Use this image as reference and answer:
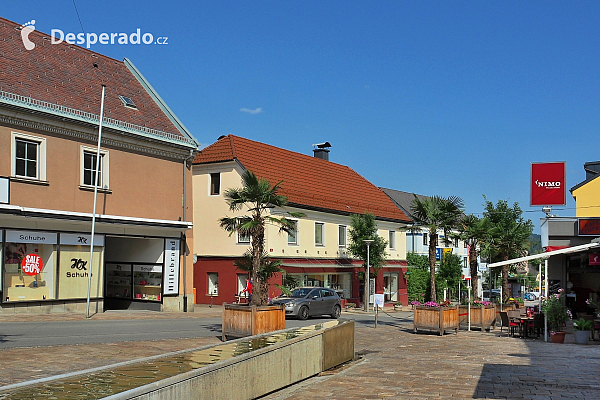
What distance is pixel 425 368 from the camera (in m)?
13.5

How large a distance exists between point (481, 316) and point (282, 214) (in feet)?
51.8

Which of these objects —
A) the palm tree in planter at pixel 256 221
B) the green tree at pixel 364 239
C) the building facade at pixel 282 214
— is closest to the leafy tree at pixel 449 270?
the building facade at pixel 282 214

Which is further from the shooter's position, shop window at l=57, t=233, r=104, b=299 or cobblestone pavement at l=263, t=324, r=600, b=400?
shop window at l=57, t=233, r=104, b=299

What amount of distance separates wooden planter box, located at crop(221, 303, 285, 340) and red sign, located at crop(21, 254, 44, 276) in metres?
9.47

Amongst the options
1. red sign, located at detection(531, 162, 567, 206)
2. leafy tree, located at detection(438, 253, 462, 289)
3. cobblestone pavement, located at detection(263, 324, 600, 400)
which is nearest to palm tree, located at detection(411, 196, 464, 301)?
cobblestone pavement, located at detection(263, 324, 600, 400)

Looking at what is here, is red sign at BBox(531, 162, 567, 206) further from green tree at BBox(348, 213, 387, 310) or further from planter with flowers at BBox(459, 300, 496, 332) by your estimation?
green tree at BBox(348, 213, 387, 310)

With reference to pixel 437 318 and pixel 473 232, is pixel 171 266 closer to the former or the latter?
pixel 437 318

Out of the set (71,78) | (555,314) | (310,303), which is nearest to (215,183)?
(310,303)

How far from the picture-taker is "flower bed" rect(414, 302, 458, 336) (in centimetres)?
2120

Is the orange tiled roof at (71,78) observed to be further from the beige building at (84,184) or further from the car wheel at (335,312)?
the car wheel at (335,312)

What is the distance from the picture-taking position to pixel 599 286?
2888 centimetres

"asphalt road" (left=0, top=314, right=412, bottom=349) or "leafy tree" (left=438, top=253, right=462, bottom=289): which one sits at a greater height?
"leafy tree" (left=438, top=253, right=462, bottom=289)

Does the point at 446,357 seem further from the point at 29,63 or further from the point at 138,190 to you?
the point at 29,63

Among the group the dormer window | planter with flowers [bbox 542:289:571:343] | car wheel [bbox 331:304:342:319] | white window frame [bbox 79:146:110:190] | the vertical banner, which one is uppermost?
the dormer window
